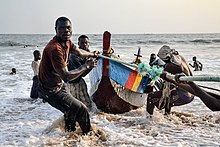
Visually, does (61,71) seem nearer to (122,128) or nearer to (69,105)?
(69,105)

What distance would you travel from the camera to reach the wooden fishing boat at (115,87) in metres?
5.91

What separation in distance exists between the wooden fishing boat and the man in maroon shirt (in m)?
1.54

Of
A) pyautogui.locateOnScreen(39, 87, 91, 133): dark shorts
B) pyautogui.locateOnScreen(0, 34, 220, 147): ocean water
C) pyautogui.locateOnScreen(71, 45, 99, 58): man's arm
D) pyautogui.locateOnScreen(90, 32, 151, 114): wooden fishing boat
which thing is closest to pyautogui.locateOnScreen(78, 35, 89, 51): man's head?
pyautogui.locateOnScreen(90, 32, 151, 114): wooden fishing boat

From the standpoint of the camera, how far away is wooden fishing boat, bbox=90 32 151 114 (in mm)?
5914

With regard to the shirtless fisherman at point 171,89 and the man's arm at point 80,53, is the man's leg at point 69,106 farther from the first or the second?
the shirtless fisherman at point 171,89

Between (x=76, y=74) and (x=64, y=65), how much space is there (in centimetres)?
22

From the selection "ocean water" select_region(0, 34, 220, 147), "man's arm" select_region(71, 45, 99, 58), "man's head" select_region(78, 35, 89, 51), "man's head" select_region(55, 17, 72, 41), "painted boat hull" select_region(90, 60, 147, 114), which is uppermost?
"man's head" select_region(55, 17, 72, 41)

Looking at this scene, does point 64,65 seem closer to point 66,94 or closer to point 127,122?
point 66,94

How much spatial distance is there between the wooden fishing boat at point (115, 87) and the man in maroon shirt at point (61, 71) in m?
1.54

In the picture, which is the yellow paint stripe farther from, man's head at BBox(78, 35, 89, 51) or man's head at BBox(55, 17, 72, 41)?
man's head at BBox(55, 17, 72, 41)

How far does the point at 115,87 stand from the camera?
6.02 meters

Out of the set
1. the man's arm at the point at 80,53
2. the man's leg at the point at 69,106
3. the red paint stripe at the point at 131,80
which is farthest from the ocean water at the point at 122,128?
the man's arm at the point at 80,53

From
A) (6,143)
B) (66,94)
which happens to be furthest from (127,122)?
(6,143)

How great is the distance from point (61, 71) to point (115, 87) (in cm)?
241
